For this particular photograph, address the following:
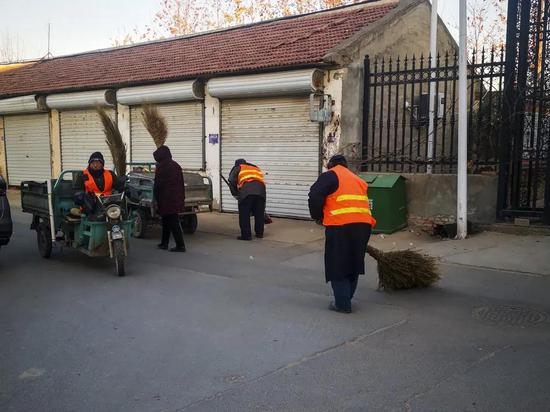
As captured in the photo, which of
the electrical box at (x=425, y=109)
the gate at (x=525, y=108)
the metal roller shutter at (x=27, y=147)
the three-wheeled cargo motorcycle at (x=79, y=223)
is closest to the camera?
the three-wheeled cargo motorcycle at (x=79, y=223)

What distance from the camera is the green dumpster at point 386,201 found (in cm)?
1015

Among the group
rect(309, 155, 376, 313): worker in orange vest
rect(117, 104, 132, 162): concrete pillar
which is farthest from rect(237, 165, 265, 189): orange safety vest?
rect(117, 104, 132, 162): concrete pillar

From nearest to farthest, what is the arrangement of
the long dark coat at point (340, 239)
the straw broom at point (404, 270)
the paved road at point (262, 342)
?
the paved road at point (262, 342) → the long dark coat at point (340, 239) → the straw broom at point (404, 270)

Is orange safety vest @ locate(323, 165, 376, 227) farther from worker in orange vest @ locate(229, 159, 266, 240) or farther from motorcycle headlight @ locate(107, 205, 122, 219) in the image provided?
worker in orange vest @ locate(229, 159, 266, 240)

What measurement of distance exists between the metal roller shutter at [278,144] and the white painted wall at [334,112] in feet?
1.23

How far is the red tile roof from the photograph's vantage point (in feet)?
42.8

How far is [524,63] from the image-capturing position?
30.8 ft

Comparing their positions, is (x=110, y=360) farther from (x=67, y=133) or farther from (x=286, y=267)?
(x=67, y=133)

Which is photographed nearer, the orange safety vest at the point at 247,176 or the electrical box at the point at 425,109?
the orange safety vest at the point at 247,176

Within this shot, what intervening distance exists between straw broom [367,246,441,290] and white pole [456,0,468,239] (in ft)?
10.2

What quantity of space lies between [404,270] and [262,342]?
2318 mm

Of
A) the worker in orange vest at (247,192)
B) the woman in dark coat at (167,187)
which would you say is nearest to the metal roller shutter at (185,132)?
the worker in orange vest at (247,192)

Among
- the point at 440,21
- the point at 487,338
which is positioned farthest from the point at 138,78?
the point at 487,338

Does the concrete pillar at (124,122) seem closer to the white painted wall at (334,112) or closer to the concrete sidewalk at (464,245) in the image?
the concrete sidewalk at (464,245)
